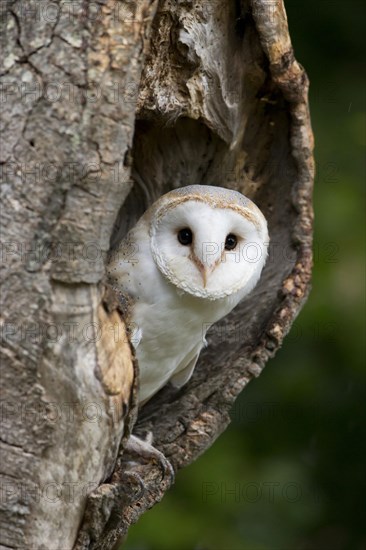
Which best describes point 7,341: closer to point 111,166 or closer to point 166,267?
point 111,166

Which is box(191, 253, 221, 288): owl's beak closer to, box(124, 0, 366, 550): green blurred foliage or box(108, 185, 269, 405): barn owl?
box(108, 185, 269, 405): barn owl

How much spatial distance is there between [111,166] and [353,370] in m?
1.97

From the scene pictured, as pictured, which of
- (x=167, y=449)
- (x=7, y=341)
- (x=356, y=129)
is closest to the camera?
(x=7, y=341)

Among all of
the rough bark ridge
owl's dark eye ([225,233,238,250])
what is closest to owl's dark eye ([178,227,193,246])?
owl's dark eye ([225,233,238,250])

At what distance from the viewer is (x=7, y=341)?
2.20m

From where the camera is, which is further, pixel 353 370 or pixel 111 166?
pixel 353 370

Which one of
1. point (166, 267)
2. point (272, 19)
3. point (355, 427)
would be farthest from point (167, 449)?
point (272, 19)

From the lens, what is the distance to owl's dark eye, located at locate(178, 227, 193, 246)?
9.71ft

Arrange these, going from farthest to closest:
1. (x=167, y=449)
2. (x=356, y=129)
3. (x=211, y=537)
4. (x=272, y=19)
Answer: (x=356, y=129) < (x=211, y=537) < (x=167, y=449) < (x=272, y=19)

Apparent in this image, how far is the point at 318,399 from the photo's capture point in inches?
155

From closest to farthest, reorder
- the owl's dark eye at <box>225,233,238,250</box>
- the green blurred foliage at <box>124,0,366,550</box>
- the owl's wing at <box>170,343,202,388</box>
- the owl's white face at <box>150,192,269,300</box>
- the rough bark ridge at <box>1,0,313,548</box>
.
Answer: the rough bark ridge at <box>1,0,313,548</box>
the owl's white face at <box>150,192,269,300</box>
the owl's dark eye at <box>225,233,238,250</box>
the owl's wing at <box>170,343,202,388</box>
the green blurred foliage at <box>124,0,366,550</box>

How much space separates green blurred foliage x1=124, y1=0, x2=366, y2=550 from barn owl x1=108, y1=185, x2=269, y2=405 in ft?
2.15

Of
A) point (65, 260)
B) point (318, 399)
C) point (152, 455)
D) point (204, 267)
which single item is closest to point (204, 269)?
point (204, 267)

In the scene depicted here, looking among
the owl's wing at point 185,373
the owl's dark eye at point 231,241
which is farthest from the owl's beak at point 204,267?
the owl's wing at point 185,373
